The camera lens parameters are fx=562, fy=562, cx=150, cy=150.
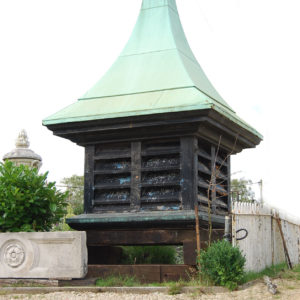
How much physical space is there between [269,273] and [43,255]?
453 cm

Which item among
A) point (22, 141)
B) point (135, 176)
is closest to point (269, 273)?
point (135, 176)

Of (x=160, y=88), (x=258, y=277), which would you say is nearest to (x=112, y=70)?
(x=160, y=88)

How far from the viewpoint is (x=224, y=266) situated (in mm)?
8414

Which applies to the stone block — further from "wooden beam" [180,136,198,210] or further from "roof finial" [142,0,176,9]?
"roof finial" [142,0,176,9]

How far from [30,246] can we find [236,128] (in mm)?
4224

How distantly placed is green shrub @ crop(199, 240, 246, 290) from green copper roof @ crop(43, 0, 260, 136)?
90.2 inches

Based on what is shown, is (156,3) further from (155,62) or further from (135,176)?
(135,176)

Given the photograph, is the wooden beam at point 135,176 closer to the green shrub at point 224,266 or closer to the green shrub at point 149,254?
the green shrub at point 224,266

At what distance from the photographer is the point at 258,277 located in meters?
9.84

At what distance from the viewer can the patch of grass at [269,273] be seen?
943 centimetres

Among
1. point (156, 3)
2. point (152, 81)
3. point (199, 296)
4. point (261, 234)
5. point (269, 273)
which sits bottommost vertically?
point (199, 296)

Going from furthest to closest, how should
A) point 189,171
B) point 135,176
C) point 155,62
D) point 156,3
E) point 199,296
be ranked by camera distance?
1. point 156,3
2. point 155,62
3. point 135,176
4. point 189,171
5. point 199,296

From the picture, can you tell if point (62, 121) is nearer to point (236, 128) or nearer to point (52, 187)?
point (52, 187)

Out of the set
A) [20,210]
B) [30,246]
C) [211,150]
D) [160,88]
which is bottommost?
[30,246]
